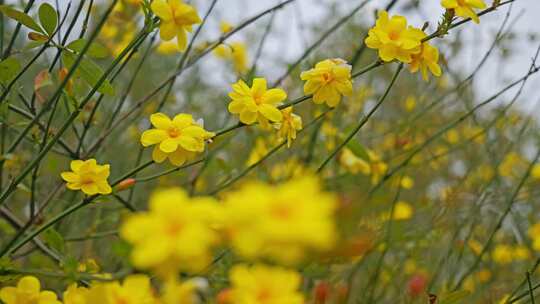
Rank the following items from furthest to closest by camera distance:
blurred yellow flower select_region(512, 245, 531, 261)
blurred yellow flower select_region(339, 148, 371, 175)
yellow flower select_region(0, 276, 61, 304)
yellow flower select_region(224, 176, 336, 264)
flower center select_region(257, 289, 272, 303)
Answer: blurred yellow flower select_region(512, 245, 531, 261) < blurred yellow flower select_region(339, 148, 371, 175) < yellow flower select_region(0, 276, 61, 304) < flower center select_region(257, 289, 272, 303) < yellow flower select_region(224, 176, 336, 264)

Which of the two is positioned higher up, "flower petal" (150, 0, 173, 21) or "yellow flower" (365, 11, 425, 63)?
"flower petal" (150, 0, 173, 21)

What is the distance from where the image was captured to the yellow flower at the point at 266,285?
626 millimetres

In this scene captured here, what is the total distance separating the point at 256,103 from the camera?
1.13 metres

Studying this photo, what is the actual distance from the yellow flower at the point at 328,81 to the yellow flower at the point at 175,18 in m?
0.22

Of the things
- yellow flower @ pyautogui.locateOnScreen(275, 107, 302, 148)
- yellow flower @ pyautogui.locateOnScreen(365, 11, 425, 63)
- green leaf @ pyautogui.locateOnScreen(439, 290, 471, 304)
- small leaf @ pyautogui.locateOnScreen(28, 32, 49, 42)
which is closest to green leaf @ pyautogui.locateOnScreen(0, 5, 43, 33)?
small leaf @ pyautogui.locateOnScreen(28, 32, 49, 42)

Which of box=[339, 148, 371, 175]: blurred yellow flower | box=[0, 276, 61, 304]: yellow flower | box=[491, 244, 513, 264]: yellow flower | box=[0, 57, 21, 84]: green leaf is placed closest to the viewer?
box=[0, 276, 61, 304]: yellow flower

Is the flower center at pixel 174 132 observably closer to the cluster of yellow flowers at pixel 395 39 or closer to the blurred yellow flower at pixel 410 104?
the cluster of yellow flowers at pixel 395 39

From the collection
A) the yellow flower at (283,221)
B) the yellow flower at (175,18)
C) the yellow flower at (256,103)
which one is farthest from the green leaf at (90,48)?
the yellow flower at (283,221)

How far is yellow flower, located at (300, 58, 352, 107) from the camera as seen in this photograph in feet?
3.82

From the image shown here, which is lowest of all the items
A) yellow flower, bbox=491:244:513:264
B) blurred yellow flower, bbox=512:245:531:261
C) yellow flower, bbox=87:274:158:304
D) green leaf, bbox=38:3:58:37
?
yellow flower, bbox=87:274:158:304

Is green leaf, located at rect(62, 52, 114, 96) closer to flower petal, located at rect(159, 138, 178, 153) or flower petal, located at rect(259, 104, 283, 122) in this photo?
flower petal, located at rect(159, 138, 178, 153)

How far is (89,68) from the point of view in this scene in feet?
3.84

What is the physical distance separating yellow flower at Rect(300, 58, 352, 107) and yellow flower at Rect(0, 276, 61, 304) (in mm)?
562

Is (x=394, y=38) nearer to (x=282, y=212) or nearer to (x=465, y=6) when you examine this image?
(x=465, y=6)
